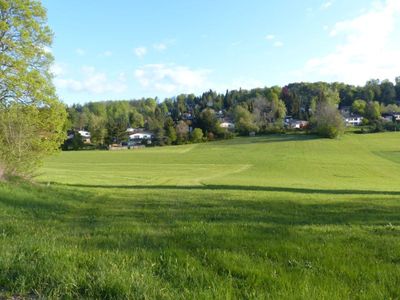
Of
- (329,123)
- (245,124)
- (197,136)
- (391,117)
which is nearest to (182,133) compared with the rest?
(197,136)

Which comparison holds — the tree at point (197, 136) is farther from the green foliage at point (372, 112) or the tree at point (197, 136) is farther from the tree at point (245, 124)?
the green foliage at point (372, 112)

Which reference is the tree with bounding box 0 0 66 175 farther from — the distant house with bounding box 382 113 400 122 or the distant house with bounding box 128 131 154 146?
the distant house with bounding box 382 113 400 122

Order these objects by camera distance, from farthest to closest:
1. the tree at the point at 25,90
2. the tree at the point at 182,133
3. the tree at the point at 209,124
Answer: the tree at the point at 209,124 → the tree at the point at 182,133 → the tree at the point at 25,90

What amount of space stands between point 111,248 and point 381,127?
162m

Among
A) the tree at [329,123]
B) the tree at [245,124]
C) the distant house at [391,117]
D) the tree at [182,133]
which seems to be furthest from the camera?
the distant house at [391,117]

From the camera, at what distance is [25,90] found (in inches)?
1088

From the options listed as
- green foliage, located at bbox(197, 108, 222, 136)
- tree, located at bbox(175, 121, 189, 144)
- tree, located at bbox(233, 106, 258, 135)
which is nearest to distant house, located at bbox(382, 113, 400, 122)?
tree, located at bbox(233, 106, 258, 135)

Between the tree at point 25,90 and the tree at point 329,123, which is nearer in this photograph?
the tree at point 25,90

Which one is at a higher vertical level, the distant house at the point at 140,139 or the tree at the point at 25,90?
the tree at the point at 25,90

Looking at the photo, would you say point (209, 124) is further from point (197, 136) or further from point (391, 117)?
point (391, 117)

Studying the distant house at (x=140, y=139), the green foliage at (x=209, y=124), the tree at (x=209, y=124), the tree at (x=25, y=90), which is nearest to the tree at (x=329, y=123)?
the tree at (x=209, y=124)

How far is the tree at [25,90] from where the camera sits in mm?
24594

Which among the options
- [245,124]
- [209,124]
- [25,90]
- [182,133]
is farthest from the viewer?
[245,124]

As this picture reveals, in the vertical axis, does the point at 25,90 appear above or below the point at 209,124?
above
